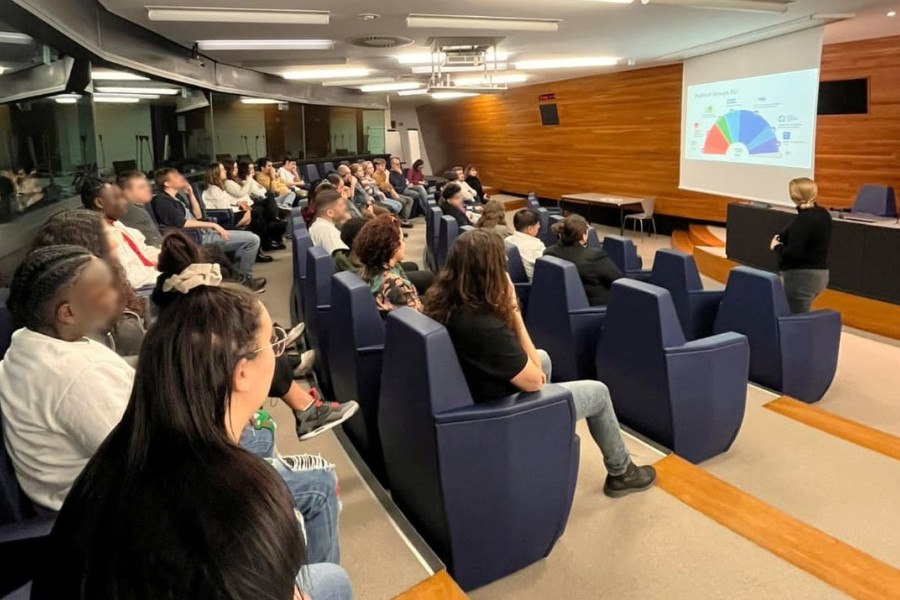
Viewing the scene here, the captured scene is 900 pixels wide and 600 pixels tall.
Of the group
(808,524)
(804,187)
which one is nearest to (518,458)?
(808,524)

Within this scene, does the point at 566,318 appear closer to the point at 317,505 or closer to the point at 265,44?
the point at 317,505

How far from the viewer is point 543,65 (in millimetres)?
9234

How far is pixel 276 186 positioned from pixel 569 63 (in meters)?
4.64

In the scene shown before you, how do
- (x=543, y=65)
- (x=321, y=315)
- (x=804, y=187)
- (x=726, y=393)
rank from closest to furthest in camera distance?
(x=726, y=393) < (x=321, y=315) < (x=804, y=187) < (x=543, y=65)

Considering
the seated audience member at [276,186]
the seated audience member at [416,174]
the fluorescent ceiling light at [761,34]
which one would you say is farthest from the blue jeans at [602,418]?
the seated audience member at [416,174]

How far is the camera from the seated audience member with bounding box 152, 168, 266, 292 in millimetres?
5254

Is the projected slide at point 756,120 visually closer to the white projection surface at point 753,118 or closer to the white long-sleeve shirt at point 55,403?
the white projection surface at point 753,118

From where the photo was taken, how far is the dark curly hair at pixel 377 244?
306 centimetres

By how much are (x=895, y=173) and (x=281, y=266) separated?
266 inches

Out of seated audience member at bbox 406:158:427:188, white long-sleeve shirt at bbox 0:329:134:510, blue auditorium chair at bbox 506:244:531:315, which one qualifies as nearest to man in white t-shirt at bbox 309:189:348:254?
blue auditorium chair at bbox 506:244:531:315

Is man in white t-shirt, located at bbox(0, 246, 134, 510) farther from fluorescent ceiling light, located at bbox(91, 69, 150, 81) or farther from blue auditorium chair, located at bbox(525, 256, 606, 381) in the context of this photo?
fluorescent ceiling light, located at bbox(91, 69, 150, 81)

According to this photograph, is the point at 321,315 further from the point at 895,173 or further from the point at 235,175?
the point at 895,173

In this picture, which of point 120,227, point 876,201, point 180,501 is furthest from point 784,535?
point 876,201

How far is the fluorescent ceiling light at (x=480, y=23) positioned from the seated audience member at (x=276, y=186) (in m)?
3.75
